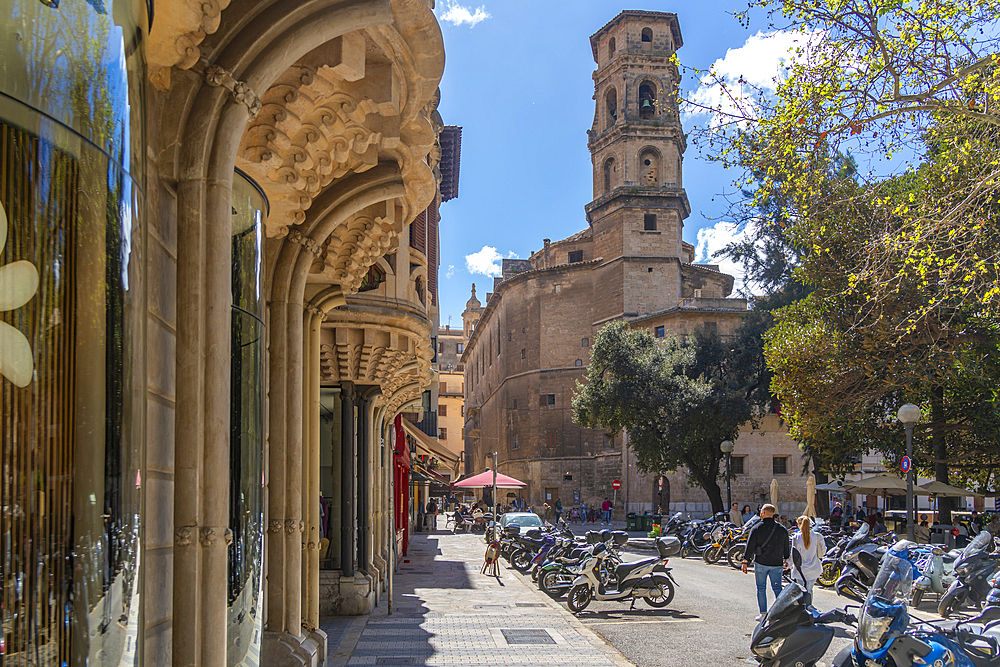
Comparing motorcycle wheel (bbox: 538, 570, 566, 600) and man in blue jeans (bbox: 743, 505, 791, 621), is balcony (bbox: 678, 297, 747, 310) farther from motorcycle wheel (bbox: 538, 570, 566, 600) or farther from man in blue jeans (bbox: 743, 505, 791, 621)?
man in blue jeans (bbox: 743, 505, 791, 621)

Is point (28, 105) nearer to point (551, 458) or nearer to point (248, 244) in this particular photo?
point (248, 244)

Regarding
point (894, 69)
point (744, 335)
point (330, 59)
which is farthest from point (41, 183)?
point (744, 335)

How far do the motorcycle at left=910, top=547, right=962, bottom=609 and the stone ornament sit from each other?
15.2 meters

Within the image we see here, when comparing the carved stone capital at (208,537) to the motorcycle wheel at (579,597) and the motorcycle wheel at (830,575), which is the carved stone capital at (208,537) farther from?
the motorcycle wheel at (830,575)

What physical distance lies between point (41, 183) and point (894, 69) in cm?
976

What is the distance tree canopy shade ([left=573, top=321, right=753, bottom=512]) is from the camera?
39250 millimetres

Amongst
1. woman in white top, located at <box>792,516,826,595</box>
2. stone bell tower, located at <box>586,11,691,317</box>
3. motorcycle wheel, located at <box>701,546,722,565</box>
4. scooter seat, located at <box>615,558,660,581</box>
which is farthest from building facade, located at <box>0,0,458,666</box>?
stone bell tower, located at <box>586,11,691,317</box>

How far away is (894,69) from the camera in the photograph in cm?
989

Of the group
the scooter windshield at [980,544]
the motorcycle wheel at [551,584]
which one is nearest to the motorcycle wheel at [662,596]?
the motorcycle wheel at [551,584]

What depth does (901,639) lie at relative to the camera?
6.30m

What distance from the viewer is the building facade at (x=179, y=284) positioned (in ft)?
7.01


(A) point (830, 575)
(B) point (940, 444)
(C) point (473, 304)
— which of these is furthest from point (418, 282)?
(C) point (473, 304)

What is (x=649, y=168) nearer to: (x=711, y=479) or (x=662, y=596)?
(x=711, y=479)

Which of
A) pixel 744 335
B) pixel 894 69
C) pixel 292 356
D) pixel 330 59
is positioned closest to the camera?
pixel 330 59
